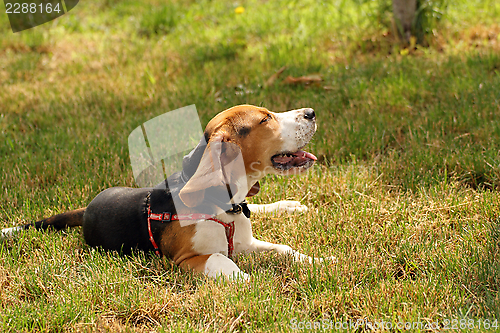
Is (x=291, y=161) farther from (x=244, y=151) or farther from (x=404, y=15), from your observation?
(x=404, y=15)

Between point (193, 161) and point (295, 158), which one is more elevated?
point (193, 161)

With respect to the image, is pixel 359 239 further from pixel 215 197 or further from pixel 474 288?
pixel 215 197

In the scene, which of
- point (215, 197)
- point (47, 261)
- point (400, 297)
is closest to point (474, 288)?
point (400, 297)

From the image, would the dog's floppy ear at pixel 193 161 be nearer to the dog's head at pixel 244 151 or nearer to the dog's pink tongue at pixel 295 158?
the dog's head at pixel 244 151

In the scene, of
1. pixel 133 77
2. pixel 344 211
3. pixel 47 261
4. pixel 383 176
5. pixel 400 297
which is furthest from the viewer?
pixel 133 77

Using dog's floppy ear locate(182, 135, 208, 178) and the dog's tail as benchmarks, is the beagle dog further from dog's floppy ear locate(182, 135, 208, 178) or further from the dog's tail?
the dog's tail

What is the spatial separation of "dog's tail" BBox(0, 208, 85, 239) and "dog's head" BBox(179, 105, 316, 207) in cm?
113

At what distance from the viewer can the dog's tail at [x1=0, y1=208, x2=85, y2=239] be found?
3607mm

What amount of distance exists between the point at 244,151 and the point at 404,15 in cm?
458

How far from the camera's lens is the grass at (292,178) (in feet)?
9.04

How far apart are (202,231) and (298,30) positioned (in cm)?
539

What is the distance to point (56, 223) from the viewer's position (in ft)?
11.9

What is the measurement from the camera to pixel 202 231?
10.1 ft

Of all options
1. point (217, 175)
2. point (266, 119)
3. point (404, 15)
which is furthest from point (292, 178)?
point (404, 15)
